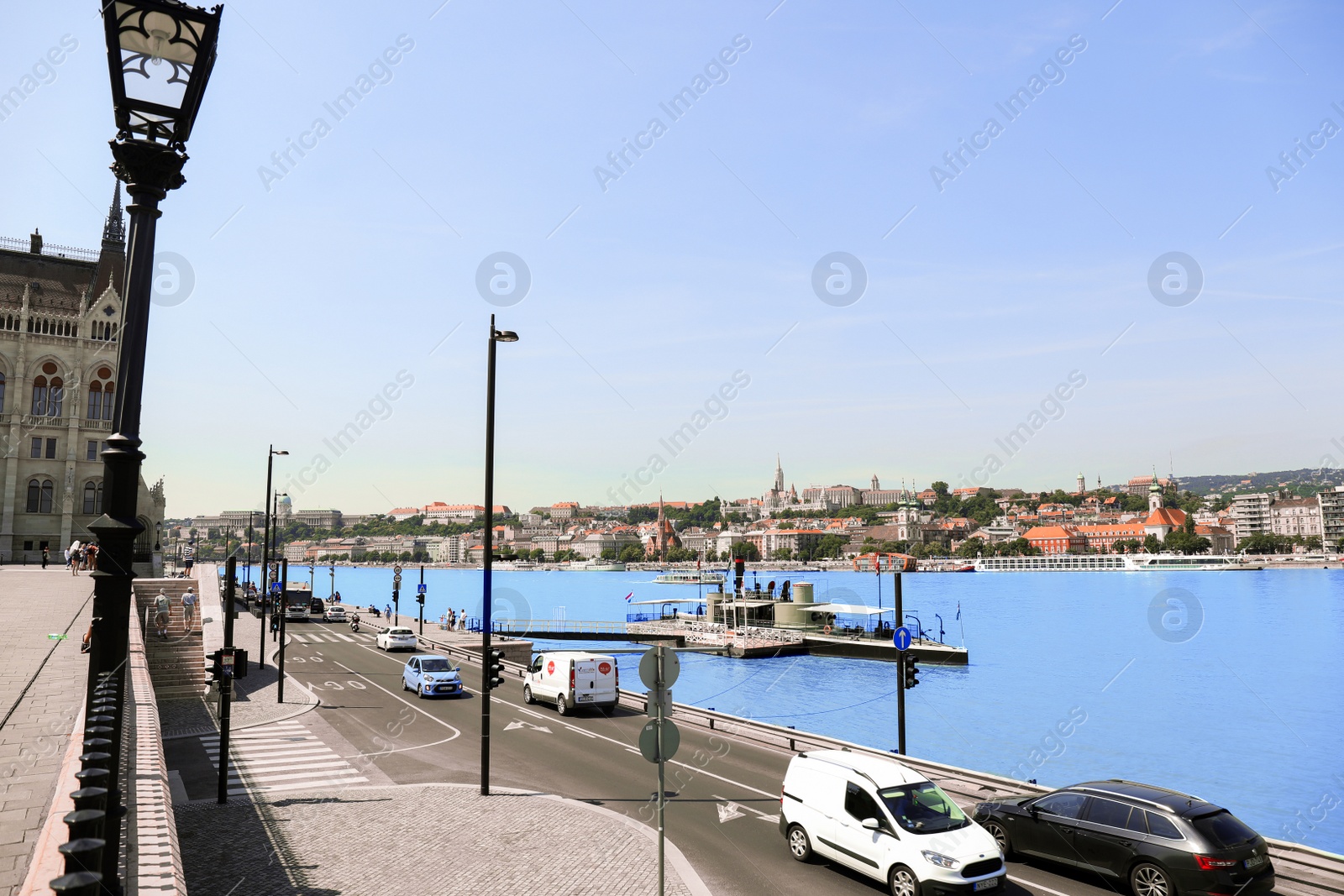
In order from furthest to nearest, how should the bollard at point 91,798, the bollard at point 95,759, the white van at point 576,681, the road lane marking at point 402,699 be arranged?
the white van at point 576,681 → the road lane marking at point 402,699 → the bollard at point 95,759 → the bollard at point 91,798

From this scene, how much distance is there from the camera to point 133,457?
5.04 m

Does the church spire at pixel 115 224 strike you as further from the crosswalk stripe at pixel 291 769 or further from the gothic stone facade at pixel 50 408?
the crosswalk stripe at pixel 291 769

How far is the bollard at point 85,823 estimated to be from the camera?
11.0 feet

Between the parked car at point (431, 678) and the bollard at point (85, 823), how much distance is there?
30.6 metres

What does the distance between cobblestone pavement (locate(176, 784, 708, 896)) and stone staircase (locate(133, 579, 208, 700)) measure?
18.1m

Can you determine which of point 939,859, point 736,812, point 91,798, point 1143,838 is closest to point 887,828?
point 939,859

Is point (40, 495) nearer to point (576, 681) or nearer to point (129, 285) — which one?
point (576, 681)

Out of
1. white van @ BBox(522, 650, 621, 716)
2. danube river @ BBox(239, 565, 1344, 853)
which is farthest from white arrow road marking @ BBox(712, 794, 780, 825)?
danube river @ BBox(239, 565, 1344, 853)

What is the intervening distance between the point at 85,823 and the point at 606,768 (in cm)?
1831

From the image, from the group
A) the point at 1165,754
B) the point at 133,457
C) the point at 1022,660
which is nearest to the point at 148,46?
the point at 133,457

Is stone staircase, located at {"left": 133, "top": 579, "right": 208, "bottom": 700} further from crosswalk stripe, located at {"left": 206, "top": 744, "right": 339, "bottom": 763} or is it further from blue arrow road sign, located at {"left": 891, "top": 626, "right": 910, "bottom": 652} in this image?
blue arrow road sign, located at {"left": 891, "top": 626, "right": 910, "bottom": 652}

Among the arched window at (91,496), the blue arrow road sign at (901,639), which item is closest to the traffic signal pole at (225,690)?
the blue arrow road sign at (901,639)

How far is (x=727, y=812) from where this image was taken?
16.7 metres

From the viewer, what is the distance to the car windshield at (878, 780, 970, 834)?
40.4 feet
